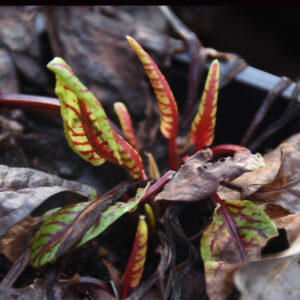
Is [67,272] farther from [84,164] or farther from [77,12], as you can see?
[77,12]

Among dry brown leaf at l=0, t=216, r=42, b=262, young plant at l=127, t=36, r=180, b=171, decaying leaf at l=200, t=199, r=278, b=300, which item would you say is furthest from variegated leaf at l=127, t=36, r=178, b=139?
dry brown leaf at l=0, t=216, r=42, b=262

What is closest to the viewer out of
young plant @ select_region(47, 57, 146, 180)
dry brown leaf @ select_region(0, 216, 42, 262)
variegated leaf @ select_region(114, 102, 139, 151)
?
young plant @ select_region(47, 57, 146, 180)

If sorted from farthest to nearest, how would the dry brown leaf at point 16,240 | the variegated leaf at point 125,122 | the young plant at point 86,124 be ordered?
the variegated leaf at point 125,122
the dry brown leaf at point 16,240
the young plant at point 86,124

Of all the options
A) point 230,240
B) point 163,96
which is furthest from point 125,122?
point 230,240

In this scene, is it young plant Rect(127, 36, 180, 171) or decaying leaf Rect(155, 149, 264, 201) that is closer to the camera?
decaying leaf Rect(155, 149, 264, 201)

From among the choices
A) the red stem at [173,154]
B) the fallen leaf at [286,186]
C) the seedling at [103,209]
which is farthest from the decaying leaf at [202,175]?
the red stem at [173,154]

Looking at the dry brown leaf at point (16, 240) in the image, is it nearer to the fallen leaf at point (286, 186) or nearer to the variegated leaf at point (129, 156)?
→ the variegated leaf at point (129, 156)

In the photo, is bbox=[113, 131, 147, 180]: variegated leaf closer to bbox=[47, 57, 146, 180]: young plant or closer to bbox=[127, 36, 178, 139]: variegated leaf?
bbox=[47, 57, 146, 180]: young plant
